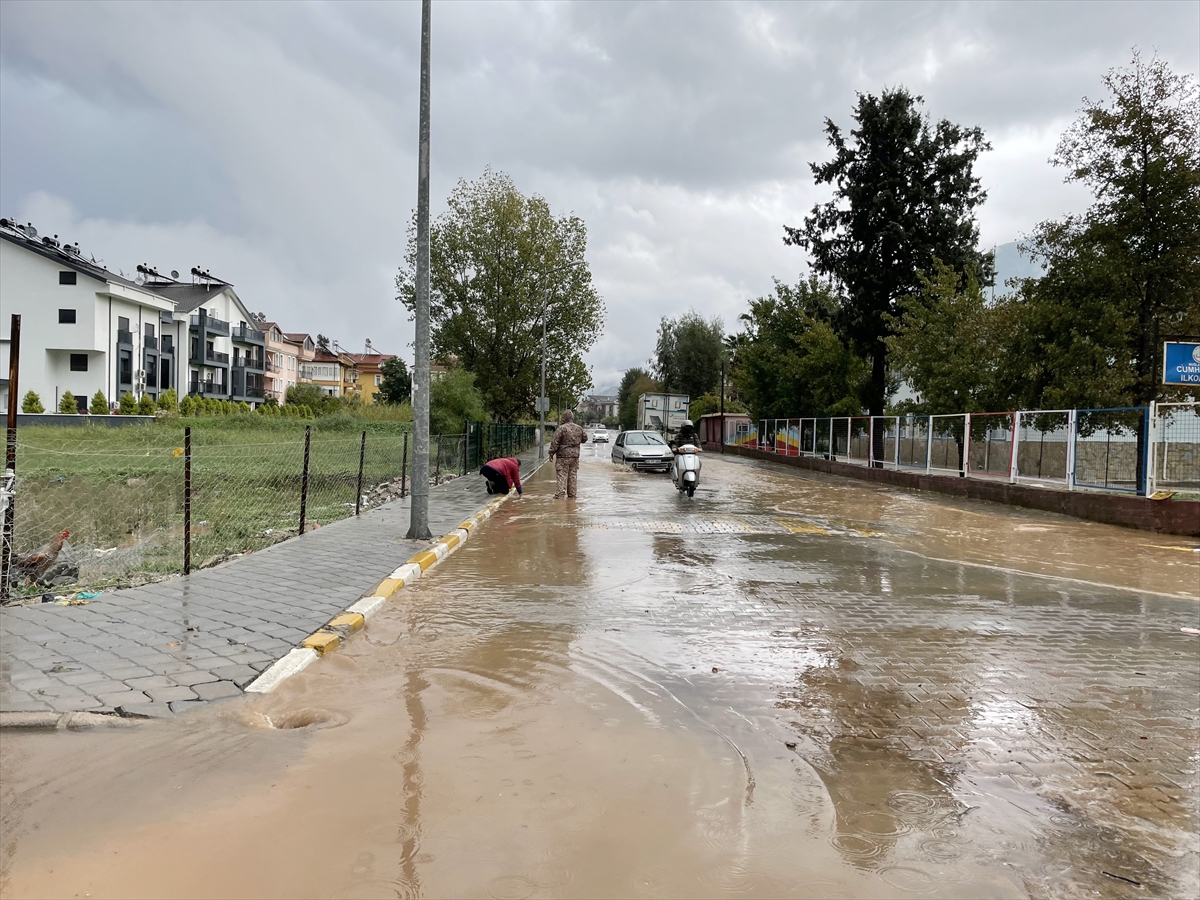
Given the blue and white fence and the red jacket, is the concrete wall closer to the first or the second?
the blue and white fence

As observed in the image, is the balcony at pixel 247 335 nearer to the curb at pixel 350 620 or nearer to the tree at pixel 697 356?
the tree at pixel 697 356

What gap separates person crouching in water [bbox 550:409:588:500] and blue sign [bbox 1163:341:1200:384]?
1090 cm

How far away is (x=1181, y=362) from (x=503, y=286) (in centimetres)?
3161

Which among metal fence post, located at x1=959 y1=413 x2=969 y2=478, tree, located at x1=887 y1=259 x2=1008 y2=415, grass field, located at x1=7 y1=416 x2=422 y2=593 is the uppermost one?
tree, located at x1=887 y1=259 x2=1008 y2=415

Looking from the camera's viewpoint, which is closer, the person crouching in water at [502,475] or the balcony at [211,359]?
the person crouching in water at [502,475]

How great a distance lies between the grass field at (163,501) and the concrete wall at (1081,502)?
46.9 ft

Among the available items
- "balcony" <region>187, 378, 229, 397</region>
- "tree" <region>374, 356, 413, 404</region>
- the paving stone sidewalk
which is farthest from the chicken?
"tree" <region>374, 356, 413, 404</region>

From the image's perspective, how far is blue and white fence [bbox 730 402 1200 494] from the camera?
15.2 m

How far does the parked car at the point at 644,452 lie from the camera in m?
30.0

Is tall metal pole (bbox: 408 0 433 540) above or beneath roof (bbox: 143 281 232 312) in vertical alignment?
beneath

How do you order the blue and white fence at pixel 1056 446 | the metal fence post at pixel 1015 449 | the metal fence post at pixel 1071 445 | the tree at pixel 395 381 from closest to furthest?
the blue and white fence at pixel 1056 446
the metal fence post at pixel 1071 445
the metal fence post at pixel 1015 449
the tree at pixel 395 381

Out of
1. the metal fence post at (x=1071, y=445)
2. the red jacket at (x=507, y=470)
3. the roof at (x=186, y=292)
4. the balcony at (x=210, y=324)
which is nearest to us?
the metal fence post at (x=1071, y=445)

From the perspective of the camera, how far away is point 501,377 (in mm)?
44062

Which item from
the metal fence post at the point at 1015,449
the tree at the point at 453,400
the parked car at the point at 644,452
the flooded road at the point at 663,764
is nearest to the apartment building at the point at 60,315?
the tree at the point at 453,400
